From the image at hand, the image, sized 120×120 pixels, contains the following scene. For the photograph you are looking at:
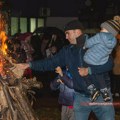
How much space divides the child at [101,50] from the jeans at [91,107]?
119 mm

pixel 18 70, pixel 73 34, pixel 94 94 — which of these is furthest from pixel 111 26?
pixel 18 70

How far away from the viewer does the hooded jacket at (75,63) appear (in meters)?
6.11

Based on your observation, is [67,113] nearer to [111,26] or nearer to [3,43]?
[3,43]

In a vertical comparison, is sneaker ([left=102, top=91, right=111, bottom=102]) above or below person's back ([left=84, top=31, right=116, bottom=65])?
below

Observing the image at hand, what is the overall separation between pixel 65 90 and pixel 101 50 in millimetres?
1526

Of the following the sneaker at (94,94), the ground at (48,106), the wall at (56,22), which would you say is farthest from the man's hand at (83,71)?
the wall at (56,22)

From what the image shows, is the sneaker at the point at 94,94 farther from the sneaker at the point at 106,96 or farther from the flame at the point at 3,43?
the flame at the point at 3,43

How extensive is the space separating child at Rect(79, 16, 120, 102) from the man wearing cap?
0.08 meters

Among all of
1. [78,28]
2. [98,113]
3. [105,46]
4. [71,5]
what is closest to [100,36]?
[105,46]

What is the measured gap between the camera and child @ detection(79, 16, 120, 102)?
236 inches

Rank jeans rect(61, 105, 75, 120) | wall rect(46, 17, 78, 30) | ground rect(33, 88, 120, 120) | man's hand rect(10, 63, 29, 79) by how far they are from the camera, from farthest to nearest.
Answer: wall rect(46, 17, 78, 30) < ground rect(33, 88, 120, 120) < jeans rect(61, 105, 75, 120) < man's hand rect(10, 63, 29, 79)

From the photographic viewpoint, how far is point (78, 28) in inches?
253

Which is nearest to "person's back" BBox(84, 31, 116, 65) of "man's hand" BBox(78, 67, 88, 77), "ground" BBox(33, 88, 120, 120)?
"man's hand" BBox(78, 67, 88, 77)

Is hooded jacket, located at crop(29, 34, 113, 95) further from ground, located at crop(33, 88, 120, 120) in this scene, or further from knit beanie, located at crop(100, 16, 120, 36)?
ground, located at crop(33, 88, 120, 120)
